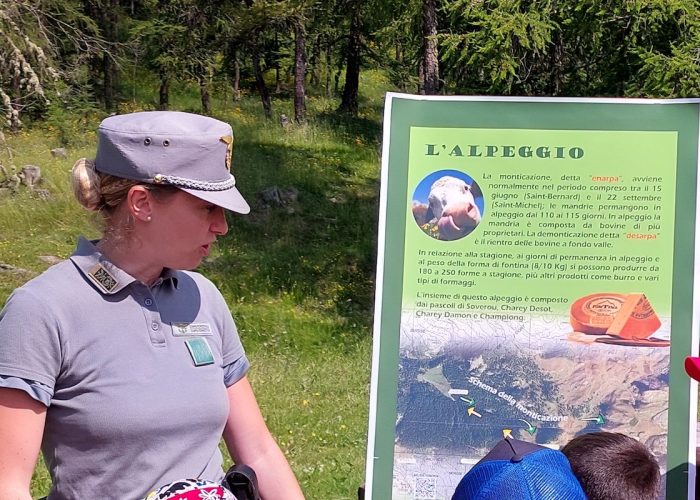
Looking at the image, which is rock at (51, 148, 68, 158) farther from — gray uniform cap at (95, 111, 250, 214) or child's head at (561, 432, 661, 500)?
child's head at (561, 432, 661, 500)

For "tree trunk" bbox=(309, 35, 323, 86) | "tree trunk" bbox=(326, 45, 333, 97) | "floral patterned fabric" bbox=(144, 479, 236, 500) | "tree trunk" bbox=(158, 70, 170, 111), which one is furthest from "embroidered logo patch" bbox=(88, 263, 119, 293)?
"tree trunk" bbox=(326, 45, 333, 97)

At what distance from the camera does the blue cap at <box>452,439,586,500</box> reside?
1604mm

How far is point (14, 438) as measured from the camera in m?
1.65

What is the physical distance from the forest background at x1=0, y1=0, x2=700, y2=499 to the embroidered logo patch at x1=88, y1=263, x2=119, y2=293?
5.4 inches

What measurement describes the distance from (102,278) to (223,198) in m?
0.30

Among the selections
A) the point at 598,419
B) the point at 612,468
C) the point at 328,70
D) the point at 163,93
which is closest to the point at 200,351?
the point at 612,468

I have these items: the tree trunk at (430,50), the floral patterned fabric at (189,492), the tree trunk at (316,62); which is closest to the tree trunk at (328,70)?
the tree trunk at (316,62)

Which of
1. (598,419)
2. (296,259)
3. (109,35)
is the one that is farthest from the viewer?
(109,35)

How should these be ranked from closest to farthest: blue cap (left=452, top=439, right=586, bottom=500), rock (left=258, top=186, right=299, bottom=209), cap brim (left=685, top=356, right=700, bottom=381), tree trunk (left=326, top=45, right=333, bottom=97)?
1. blue cap (left=452, top=439, right=586, bottom=500)
2. cap brim (left=685, top=356, right=700, bottom=381)
3. rock (left=258, top=186, right=299, bottom=209)
4. tree trunk (left=326, top=45, right=333, bottom=97)

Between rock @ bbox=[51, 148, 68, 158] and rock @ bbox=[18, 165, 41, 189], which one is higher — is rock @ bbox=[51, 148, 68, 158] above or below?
above

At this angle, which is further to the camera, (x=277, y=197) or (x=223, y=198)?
(x=277, y=197)

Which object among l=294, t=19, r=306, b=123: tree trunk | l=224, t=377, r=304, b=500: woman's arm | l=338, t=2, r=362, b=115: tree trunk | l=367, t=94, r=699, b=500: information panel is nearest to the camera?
l=224, t=377, r=304, b=500: woman's arm

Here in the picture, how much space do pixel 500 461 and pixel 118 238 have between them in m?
0.91

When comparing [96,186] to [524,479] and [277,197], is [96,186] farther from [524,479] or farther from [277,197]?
[277,197]
